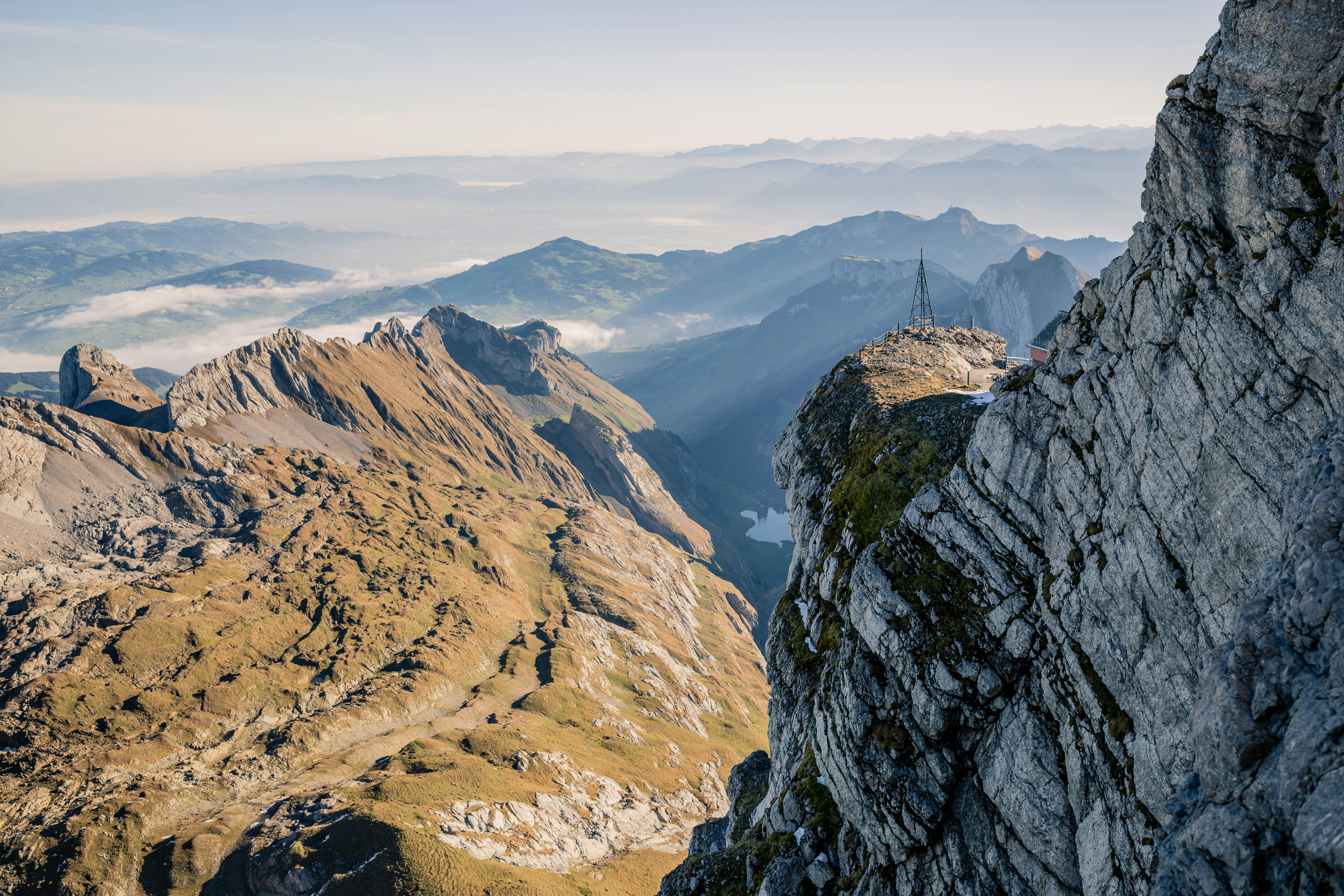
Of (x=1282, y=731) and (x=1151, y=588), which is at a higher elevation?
(x=1282, y=731)

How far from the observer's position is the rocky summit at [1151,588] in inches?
758

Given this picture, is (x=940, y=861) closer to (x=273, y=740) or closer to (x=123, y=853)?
(x=123, y=853)

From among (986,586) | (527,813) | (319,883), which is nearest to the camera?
(986,586)

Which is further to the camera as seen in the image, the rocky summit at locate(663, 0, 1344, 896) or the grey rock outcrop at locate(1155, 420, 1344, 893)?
the rocky summit at locate(663, 0, 1344, 896)

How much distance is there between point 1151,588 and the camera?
30547 millimetres

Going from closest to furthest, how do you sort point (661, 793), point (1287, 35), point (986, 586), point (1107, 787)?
1. point (1287, 35)
2. point (1107, 787)
3. point (986, 586)
4. point (661, 793)

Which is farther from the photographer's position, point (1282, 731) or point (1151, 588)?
point (1151, 588)

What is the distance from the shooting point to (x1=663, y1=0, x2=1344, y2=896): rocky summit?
1927 cm

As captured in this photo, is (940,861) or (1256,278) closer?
(1256,278)

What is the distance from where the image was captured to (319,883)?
112 m

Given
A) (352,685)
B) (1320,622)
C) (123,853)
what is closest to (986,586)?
(1320,622)

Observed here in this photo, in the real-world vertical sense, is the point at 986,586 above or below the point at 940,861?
above

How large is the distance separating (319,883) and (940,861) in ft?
362

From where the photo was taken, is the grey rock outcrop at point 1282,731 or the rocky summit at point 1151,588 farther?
the rocky summit at point 1151,588
